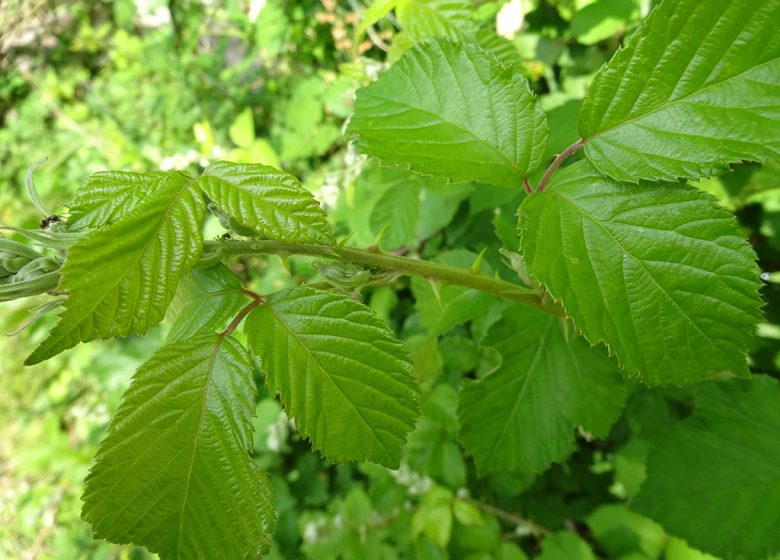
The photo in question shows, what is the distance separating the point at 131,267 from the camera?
1.82ft

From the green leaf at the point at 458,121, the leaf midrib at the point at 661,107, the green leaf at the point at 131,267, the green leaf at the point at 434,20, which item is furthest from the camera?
the green leaf at the point at 434,20

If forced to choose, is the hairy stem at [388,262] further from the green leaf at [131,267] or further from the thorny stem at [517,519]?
the thorny stem at [517,519]

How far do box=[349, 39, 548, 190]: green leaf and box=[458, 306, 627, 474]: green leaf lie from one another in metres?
0.36

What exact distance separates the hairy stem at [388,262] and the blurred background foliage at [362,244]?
0.05 m

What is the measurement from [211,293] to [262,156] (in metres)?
1.26

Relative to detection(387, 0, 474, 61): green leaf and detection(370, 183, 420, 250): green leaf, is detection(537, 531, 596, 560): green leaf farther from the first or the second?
detection(387, 0, 474, 61): green leaf

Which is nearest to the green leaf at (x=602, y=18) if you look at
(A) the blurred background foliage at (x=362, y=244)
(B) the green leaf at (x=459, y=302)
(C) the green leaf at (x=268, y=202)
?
(A) the blurred background foliage at (x=362, y=244)

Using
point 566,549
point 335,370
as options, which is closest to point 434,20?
point 335,370

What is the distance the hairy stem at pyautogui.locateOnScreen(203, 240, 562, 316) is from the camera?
0.64 metres

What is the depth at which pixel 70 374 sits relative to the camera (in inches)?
129

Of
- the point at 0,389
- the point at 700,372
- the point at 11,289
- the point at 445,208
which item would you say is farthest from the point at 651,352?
the point at 0,389

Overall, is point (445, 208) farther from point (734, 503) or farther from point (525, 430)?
point (734, 503)

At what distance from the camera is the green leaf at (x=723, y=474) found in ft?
3.11

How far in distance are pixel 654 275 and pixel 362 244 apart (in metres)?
1.03
